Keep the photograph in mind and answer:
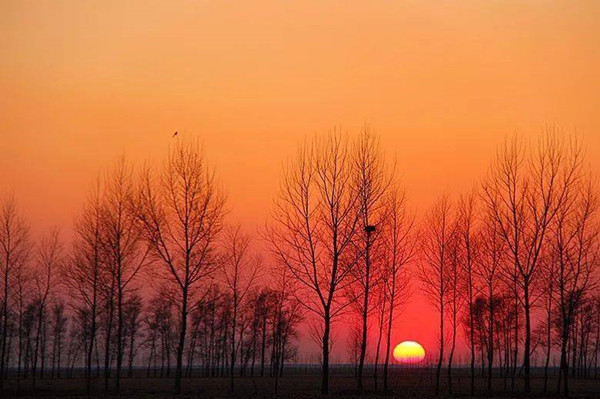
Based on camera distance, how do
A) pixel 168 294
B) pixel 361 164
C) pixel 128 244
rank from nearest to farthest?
pixel 361 164 < pixel 168 294 < pixel 128 244

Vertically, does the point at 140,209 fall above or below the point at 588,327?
above

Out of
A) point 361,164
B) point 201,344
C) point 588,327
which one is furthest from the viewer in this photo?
point 201,344

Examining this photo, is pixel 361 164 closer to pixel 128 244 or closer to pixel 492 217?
pixel 492 217

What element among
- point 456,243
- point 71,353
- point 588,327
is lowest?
point 71,353

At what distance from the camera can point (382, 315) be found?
42344 millimetres

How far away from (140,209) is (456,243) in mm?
20535

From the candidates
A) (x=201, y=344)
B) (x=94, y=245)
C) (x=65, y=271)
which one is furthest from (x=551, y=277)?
(x=201, y=344)

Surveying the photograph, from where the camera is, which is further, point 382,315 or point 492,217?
point 382,315

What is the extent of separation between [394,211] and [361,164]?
835 centimetres

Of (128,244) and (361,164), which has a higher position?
(361,164)

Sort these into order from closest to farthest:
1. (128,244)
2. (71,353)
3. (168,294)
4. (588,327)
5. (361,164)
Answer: (361,164)
(168,294)
(128,244)
(588,327)
(71,353)

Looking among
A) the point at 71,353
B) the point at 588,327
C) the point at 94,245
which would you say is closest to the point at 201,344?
the point at 71,353

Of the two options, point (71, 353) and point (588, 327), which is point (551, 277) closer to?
point (588, 327)

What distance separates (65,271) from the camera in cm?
4491
